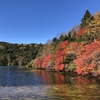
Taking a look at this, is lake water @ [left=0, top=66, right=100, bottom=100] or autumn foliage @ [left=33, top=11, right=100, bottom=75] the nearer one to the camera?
lake water @ [left=0, top=66, right=100, bottom=100]

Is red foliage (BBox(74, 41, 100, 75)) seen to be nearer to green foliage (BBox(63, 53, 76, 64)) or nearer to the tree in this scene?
green foliage (BBox(63, 53, 76, 64))

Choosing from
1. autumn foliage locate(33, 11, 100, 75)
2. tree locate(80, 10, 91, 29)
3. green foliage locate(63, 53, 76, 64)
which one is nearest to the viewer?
autumn foliage locate(33, 11, 100, 75)

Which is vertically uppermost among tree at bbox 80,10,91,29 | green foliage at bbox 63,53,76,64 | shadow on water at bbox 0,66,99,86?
tree at bbox 80,10,91,29

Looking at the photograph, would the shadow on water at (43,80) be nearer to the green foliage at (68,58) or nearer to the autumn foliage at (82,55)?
the autumn foliage at (82,55)

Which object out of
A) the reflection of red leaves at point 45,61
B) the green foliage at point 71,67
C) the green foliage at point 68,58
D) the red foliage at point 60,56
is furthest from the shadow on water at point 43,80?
the reflection of red leaves at point 45,61

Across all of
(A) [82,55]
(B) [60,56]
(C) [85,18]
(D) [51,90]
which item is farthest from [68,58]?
(C) [85,18]

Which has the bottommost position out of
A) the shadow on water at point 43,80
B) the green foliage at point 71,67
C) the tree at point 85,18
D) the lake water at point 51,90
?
the lake water at point 51,90

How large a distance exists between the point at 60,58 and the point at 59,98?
36359mm

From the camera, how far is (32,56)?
12006 centimetres

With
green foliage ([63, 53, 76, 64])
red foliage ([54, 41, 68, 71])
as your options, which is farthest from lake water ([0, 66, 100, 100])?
red foliage ([54, 41, 68, 71])

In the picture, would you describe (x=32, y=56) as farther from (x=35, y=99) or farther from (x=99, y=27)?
(x=35, y=99)

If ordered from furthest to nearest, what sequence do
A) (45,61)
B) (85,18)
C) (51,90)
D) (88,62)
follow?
(85,18) → (45,61) → (88,62) → (51,90)

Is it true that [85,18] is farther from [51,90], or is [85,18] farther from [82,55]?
[51,90]

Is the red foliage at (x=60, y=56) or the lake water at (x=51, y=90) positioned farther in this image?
the red foliage at (x=60, y=56)
